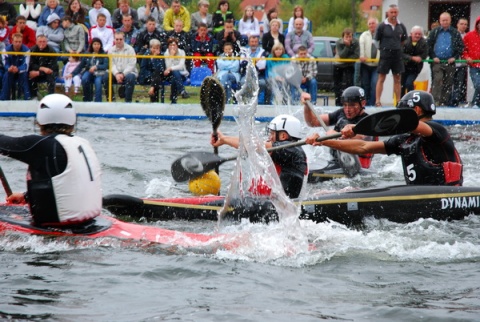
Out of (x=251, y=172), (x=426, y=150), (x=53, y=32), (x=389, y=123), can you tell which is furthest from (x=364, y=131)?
(x=53, y=32)

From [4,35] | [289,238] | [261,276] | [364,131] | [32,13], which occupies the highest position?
[32,13]

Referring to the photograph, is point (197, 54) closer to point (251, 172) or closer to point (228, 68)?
point (228, 68)

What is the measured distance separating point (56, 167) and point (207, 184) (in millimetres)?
3078

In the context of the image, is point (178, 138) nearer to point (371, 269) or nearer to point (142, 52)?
point (142, 52)

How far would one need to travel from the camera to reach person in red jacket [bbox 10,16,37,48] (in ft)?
61.2

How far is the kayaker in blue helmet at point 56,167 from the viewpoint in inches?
287

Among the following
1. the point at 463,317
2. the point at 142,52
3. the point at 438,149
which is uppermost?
the point at 142,52

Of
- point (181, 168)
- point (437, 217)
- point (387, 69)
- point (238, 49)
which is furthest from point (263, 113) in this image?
point (437, 217)

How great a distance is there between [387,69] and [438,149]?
351 inches

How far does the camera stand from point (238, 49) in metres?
18.5

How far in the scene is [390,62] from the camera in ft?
58.5

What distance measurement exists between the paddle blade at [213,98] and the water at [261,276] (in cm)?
185

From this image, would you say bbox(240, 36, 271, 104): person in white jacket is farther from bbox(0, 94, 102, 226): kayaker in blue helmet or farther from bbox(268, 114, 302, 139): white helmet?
bbox(0, 94, 102, 226): kayaker in blue helmet

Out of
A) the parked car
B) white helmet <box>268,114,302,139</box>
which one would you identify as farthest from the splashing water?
the parked car
